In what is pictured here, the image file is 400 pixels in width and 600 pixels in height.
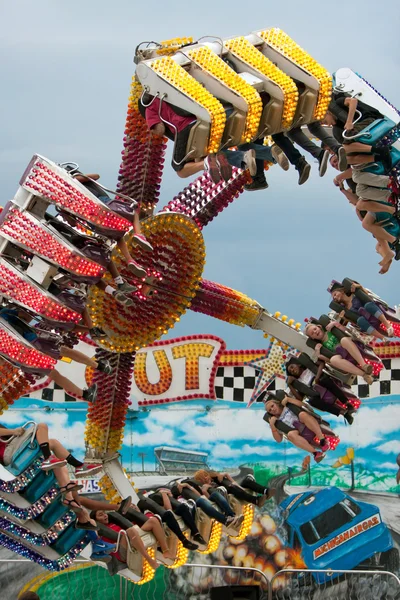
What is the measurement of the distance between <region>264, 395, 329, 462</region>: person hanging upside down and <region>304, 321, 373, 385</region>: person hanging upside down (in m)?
0.63

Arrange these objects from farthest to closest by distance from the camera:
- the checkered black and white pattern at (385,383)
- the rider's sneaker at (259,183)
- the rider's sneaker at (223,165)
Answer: the checkered black and white pattern at (385,383)
the rider's sneaker at (259,183)
the rider's sneaker at (223,165)

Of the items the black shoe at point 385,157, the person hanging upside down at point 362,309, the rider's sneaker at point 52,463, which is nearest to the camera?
the rider's sneaker at point 52,463

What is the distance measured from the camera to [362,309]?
13094 mm

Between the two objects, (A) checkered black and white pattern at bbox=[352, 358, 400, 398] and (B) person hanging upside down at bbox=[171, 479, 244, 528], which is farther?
(A) checkered black and white pattern at bbox=[352, 358, 400, 398]

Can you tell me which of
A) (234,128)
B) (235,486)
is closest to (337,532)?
(235,486)

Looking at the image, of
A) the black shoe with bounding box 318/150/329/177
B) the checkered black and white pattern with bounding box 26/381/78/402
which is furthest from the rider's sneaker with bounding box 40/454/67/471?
the checkered black and white pattern with bounding box 26/381/78/402

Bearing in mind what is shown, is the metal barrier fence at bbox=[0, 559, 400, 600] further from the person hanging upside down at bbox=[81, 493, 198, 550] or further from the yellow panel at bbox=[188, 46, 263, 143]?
the yellow panel at bbox=[188, 46, 263, 143]

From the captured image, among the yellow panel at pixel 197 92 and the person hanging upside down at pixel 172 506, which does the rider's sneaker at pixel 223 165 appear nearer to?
the yellow panel at pixel 197 92

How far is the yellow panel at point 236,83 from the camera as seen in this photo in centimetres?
1039

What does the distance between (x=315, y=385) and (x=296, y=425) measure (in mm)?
521

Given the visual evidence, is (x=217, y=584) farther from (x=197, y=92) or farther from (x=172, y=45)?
(x=197, y=92)

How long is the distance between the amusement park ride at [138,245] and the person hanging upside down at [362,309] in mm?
616

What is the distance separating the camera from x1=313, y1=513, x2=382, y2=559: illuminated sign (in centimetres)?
1609

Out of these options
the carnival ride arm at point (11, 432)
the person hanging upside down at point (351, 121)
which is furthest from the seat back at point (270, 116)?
the carnival ride arm at point (11, 432)
